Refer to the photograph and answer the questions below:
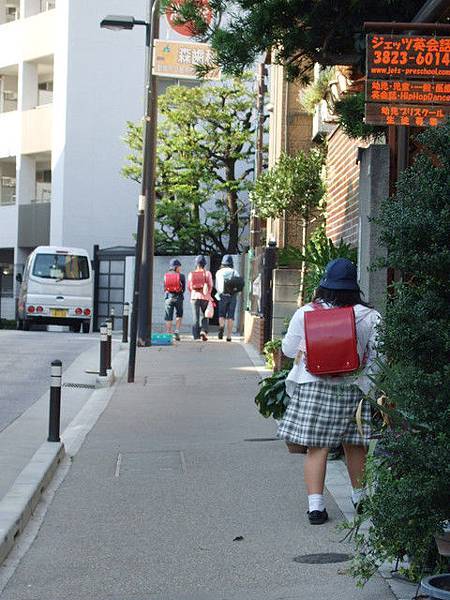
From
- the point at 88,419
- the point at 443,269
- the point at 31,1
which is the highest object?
the point at 31,1

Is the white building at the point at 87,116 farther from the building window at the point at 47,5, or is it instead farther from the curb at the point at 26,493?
the curb at the point at 26,493

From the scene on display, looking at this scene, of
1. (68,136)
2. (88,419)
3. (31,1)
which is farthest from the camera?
(31,1)

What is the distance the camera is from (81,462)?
34.0ft

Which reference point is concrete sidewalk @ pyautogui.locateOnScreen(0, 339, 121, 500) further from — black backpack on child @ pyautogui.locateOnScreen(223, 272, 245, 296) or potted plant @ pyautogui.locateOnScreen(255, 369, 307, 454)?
black backpack on child @ pyautogui.locateOnScreen(223, 272, 245, 296)

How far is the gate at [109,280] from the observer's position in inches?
1404

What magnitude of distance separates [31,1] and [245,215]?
12.8 metres

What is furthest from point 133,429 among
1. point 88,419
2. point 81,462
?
point 81,462

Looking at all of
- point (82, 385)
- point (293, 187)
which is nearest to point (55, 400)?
point (82, 385)

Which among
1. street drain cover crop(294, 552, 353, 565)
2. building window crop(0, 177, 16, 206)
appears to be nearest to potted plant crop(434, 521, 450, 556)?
street drain cover crop(294, 552, 353, 565)

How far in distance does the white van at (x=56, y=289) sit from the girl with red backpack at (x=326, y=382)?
1012 inches

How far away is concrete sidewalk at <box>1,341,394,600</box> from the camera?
6254mm

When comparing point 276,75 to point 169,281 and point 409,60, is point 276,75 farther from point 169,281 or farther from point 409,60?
point 409,60

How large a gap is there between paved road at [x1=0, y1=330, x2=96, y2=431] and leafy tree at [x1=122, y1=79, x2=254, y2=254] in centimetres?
849

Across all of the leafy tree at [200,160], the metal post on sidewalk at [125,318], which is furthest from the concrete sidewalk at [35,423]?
the leafy tree at [200,160]
